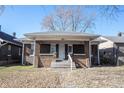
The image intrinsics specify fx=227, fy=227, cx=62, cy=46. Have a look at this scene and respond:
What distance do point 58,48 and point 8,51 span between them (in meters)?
6.62

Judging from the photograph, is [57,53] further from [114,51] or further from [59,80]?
[59,80]

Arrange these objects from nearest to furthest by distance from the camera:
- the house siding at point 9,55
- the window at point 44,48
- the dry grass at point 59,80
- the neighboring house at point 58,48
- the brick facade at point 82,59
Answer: the dry grass at point 59,80 < the neighboring house at point 58,48 < the brick facade at point 82,59 < the window at point 44,48 < the house siding at point 9,55

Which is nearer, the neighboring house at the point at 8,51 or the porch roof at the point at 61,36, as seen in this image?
the porch roof at the point at 61,36

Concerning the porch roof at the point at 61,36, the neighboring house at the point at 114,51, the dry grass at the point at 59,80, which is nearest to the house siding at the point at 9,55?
the porch roof at the point at 61,36

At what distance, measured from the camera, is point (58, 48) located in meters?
23.2

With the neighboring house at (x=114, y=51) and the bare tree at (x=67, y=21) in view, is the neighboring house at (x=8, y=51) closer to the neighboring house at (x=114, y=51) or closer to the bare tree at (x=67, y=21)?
the neighboring house at (x=114, y=51)

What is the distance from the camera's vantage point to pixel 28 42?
2445 cm

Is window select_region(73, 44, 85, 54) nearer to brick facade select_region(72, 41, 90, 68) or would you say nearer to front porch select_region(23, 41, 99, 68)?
front porch select_region(23, 41, 99, 68)

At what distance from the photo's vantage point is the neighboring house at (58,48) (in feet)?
67.6

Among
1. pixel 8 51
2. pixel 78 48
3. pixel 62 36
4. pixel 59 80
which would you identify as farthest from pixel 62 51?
pixel 59 80

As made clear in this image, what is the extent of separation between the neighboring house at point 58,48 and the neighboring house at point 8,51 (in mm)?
2237

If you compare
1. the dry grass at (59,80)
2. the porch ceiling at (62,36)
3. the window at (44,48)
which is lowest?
the dry grass at (59,80)

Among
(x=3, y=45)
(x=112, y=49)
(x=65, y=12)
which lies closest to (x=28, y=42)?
(x=3, y=45)
